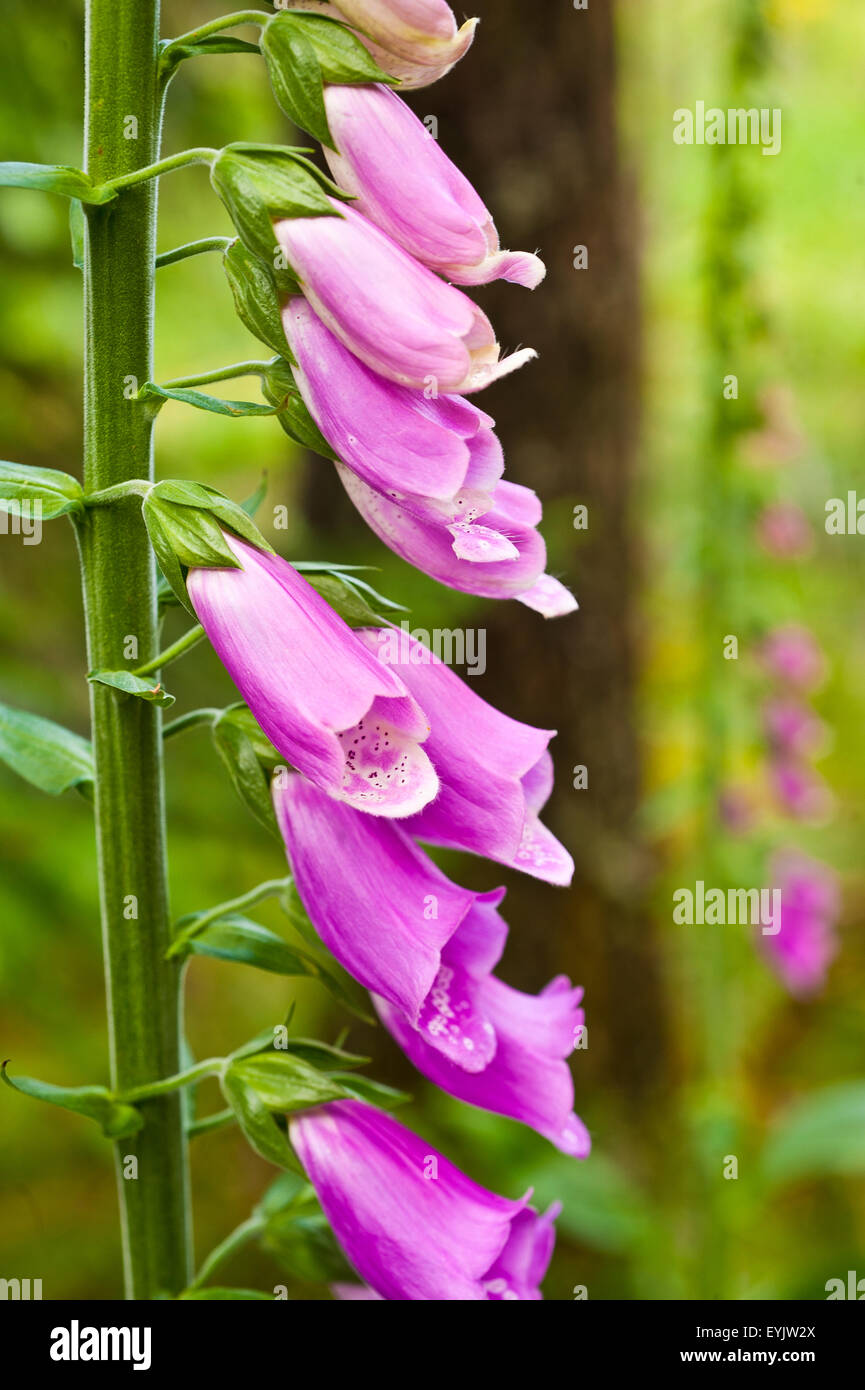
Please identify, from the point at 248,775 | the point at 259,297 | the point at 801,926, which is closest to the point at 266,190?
the point at 259,297

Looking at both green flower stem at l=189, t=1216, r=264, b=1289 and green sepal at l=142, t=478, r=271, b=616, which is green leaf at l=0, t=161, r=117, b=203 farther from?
green flower stem at l=189, t=1216, r=264, b=1289

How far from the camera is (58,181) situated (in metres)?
0.65

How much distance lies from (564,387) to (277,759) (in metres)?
1.84

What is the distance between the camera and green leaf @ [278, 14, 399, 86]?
62 centimetres

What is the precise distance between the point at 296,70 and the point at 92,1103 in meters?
0.57

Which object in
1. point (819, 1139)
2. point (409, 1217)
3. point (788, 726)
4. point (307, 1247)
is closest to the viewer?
point (409, 1217)

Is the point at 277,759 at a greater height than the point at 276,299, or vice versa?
the point at 276,299

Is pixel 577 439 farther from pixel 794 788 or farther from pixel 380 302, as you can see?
pixel 380 302

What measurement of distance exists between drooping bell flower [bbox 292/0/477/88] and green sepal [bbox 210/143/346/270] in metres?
0.07

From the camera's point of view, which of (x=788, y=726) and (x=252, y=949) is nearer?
(x=252, y=949)

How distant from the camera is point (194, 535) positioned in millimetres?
654

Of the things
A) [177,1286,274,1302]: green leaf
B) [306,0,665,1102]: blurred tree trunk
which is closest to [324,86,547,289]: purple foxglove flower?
[177,1286,274,1302]: green leaf

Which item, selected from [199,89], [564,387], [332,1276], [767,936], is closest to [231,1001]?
[767,936]
